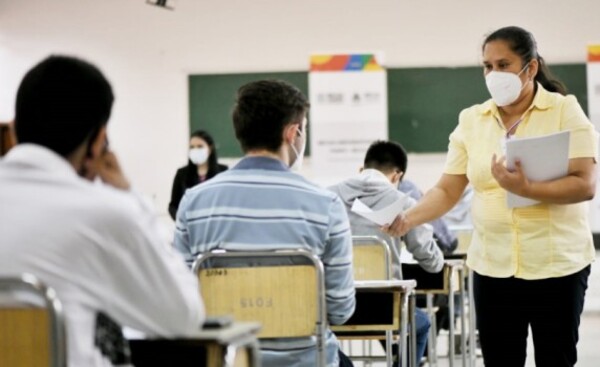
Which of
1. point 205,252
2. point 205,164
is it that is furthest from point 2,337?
point 205,164

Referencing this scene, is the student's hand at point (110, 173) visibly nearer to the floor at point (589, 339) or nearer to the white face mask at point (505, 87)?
the white face mask at point (505, 87)

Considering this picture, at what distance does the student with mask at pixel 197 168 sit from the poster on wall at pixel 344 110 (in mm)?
1125

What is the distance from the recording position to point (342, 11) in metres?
11.2

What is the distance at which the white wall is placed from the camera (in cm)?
1102

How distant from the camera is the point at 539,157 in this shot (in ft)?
10.8

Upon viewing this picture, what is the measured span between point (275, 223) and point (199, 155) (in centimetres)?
677

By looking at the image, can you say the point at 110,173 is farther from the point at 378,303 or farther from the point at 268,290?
the point at 378,303

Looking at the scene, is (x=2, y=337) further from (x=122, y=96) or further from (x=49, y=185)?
(x=122, y=96)

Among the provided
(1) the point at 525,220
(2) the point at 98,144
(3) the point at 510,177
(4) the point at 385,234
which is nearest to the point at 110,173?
(2) the point at 98,144

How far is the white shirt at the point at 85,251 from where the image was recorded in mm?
1712

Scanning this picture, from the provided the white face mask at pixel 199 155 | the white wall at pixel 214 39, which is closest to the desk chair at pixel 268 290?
the white face mask at pixel 199 155

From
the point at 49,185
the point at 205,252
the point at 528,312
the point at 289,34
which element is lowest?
the point at 528,312

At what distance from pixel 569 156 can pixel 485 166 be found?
25 centimetres

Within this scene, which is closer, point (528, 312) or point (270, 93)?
point (270, 93)
